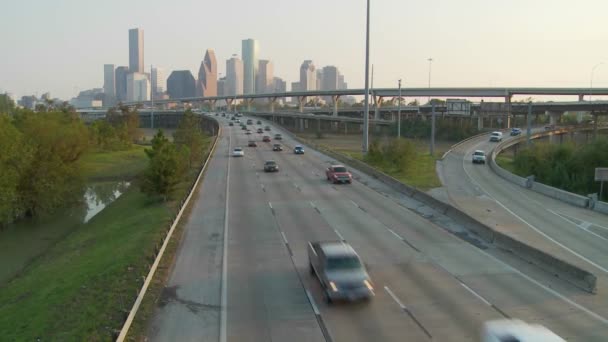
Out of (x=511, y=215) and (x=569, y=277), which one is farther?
(x=511, y=215)

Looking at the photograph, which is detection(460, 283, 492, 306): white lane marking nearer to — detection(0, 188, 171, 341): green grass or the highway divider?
the highway divider

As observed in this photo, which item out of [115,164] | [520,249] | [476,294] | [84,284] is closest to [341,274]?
[476,294]

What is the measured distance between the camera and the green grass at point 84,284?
15828mm

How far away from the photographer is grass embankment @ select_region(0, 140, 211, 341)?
624 inches

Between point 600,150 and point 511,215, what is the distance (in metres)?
21.1

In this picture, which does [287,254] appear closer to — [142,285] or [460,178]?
[142,285]

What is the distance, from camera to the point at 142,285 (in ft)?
56.7

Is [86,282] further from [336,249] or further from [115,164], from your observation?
[115,164]

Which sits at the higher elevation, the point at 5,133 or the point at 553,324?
the point at 5,133

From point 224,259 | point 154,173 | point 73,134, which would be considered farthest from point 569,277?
point 73,134

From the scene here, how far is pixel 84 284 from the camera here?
2019cm

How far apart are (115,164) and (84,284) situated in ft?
190

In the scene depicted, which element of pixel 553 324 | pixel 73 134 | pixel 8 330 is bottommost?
pixel 8 330

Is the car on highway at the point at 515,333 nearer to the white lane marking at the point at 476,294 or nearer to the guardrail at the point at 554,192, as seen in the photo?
the white lane marking at the point at 476,294
